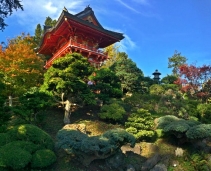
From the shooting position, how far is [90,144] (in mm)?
9211

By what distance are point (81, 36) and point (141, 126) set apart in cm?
1291

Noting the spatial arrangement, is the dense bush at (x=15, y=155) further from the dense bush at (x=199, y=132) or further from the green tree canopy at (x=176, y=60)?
the green tree canopy at (x=176, y=60)

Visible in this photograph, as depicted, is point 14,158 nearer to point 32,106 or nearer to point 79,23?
point 32,106

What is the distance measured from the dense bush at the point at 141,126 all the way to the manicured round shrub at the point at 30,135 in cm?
536

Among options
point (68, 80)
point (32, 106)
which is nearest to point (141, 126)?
point (68, 80)

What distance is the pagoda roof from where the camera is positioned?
1973 cm

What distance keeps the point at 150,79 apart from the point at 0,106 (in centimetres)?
2129

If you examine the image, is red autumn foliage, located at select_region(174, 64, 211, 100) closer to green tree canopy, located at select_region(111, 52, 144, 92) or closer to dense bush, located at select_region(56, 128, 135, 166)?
green tree canopy, located at select_region(111, 52, 144, 92)

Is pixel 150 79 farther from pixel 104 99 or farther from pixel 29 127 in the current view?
pixel 29 127

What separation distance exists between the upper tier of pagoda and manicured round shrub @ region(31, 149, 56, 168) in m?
13.1

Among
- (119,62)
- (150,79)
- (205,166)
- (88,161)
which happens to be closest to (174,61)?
(150,79)

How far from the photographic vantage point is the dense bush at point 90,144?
927 cm

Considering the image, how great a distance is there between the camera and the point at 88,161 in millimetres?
9961

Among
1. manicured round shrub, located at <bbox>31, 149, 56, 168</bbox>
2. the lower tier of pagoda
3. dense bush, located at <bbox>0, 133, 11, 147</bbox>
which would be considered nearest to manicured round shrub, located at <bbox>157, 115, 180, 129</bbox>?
manicured round shrub, located at <bbox>31, 149, 56, 168</bbox>
